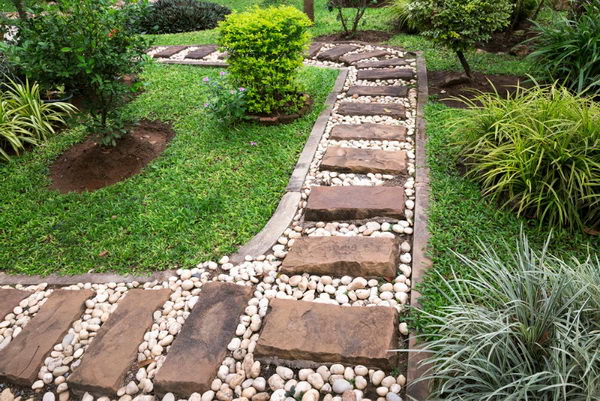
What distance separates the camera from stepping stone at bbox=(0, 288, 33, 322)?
97.2 inches

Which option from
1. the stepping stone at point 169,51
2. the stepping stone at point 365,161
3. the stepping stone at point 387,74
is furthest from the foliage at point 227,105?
the stepping stone at point 169,51

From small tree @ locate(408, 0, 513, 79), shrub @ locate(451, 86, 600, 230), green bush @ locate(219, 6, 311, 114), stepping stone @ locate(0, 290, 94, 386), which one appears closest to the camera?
stepping stone @ locate(0, 290, 94, 386)

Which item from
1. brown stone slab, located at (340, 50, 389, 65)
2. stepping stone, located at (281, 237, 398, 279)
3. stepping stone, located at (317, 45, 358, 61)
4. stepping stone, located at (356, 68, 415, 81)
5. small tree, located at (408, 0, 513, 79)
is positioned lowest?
stepping stone, located at (281, 237, 398, 279)

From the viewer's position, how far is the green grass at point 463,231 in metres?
2.38

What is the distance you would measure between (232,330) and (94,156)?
8.55 feet

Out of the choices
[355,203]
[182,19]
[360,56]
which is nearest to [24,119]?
[355,203]

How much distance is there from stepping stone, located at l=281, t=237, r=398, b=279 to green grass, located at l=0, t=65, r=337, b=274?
1.48 feet

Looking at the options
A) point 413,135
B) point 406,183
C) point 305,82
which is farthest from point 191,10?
point 406,183

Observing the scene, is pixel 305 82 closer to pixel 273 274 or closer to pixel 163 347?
pixel 273 274

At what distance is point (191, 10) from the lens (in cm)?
956

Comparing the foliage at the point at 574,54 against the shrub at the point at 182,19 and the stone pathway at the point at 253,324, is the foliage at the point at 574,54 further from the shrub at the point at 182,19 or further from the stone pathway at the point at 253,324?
the shrub at the point at 182,19

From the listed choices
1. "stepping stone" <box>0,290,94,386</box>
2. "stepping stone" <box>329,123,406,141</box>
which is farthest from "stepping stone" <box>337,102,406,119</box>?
"stepping stone" <box>0,290,94,386</box>

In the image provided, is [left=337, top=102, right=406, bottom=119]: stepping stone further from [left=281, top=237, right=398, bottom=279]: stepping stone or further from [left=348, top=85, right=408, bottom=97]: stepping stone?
[left=281, top=237, right=398, bottom=279]: stepping stone

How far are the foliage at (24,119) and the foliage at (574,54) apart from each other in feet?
16.8
